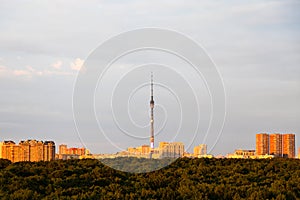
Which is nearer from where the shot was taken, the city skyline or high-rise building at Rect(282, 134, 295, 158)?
the city skyline

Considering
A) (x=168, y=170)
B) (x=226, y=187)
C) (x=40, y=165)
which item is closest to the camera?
(x=226, y=187)

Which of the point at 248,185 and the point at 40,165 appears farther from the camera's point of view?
the point at 40,165

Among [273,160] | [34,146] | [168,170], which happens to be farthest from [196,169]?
[34,146]

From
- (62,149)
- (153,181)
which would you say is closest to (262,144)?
(62,149)

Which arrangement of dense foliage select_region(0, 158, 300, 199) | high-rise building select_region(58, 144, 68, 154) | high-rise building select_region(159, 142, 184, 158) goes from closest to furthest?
dense foliage select_region(0, 158, 300, 199), high-rise building select_region(159, 142, 184, 158), high-rise building select_region(58, 144, 68, 154)

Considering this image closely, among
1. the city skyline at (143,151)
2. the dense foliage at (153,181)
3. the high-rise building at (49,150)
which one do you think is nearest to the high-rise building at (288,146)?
the city skyline at (143,151)

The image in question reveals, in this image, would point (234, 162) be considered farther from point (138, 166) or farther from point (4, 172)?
point (4, 172)

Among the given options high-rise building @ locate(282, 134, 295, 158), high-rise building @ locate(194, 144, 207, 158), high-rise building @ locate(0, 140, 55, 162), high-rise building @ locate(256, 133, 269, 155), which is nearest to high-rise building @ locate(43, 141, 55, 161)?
high-rise building @ locate(0, 140, 55, 162)

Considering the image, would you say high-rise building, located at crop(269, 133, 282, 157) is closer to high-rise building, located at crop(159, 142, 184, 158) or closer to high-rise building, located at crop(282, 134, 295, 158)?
high-rise building, located at crop(282, 134, 295, 158)
